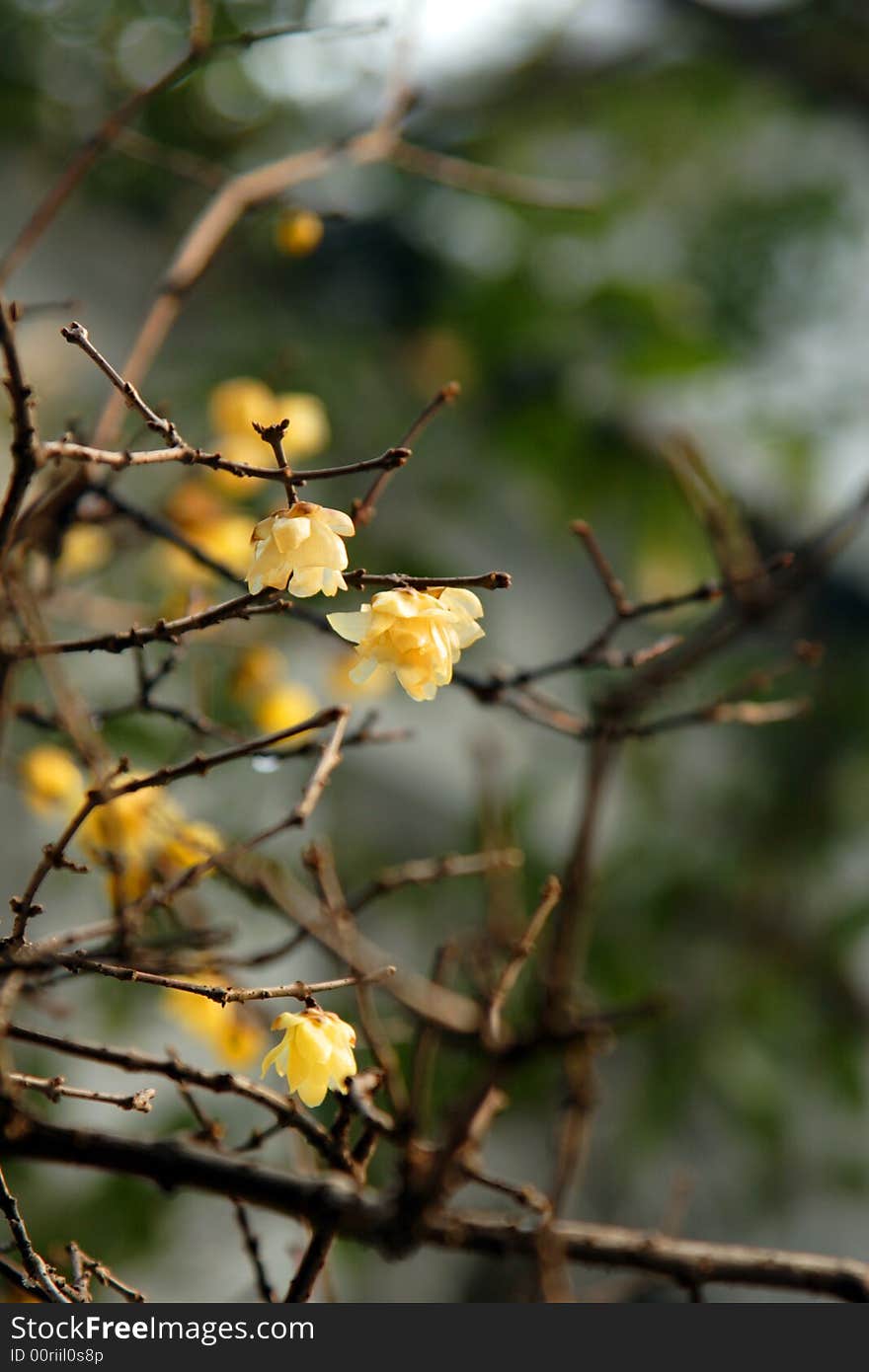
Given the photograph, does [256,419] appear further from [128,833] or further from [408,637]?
[408,637]

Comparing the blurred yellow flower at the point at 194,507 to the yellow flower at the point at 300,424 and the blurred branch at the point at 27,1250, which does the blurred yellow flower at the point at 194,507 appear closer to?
the yellow flower at the point at 300,424

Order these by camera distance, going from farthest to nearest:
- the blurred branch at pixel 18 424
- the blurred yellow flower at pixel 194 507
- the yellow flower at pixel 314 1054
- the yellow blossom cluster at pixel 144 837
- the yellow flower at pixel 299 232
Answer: the blurred yellow flower at pixel 194 507 → the yellow flower at pixel 299 232 → the yellow blossom cluster at pixel 144 837 → the yellow flower at pixel 314 1054 → the blurred branch at pixel 18 424

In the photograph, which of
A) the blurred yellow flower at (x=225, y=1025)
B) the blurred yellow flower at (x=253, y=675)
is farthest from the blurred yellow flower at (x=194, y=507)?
the blurred yellow flower at (x=225, y=1025)

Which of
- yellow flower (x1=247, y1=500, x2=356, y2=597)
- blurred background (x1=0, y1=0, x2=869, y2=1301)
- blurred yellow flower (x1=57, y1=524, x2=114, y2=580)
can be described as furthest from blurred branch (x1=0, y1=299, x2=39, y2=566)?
blurred background (x1=0, y1=0, x2=869, y2=1301)

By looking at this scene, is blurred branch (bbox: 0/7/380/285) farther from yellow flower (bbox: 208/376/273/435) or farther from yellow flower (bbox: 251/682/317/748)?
yellow flower (bbox: 251/682/317/748)

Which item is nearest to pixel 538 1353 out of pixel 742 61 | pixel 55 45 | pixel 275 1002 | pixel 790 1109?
pixel 275 1002

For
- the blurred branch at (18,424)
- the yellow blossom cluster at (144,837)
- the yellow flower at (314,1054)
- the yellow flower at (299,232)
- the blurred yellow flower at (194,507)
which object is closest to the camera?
the blurred branch at (18,424)

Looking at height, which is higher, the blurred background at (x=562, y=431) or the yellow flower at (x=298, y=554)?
the blurred background at (x=562, y=431)

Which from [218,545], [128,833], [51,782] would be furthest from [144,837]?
[218,545]
